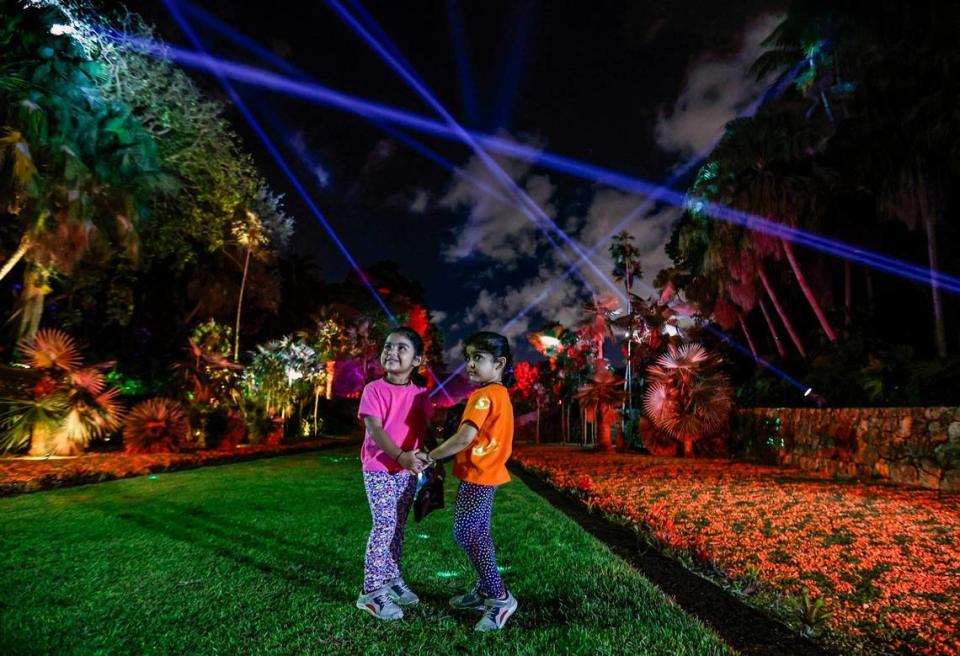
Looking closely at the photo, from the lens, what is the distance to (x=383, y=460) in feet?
11.0

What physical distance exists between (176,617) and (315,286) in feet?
124

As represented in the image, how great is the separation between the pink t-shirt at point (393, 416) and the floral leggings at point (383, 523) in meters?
0.07

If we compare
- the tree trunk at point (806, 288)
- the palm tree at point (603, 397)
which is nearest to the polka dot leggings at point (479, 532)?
the palm tree at point (603, 397)

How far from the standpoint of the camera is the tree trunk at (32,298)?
15.5 meters

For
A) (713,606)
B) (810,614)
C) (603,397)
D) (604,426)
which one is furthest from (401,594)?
(604,426)

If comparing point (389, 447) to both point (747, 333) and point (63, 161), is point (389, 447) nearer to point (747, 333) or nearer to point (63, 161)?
point (63, 161)

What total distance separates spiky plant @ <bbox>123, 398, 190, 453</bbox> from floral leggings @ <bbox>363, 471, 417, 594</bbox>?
45.6 feet

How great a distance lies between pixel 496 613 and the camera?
314 cm

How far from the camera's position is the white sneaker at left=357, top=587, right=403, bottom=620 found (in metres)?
3.18

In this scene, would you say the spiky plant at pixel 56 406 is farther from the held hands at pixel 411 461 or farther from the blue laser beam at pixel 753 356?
the blue laser beam at pixel 753 356

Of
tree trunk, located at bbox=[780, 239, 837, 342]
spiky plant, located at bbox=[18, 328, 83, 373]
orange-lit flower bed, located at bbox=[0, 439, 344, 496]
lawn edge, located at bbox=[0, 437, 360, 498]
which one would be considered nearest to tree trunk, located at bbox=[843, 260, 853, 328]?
tree trunk, located at bbox=[780, 239, 837, 342]

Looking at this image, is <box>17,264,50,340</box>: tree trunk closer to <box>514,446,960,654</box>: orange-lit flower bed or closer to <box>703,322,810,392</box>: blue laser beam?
<box>514,446,960,654</box>: orange-lit flower bed

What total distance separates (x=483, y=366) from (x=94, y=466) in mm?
11104

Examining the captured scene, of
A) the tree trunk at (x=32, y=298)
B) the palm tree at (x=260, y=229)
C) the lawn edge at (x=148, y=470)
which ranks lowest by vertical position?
the lawn edge at (x=148, y=470)
